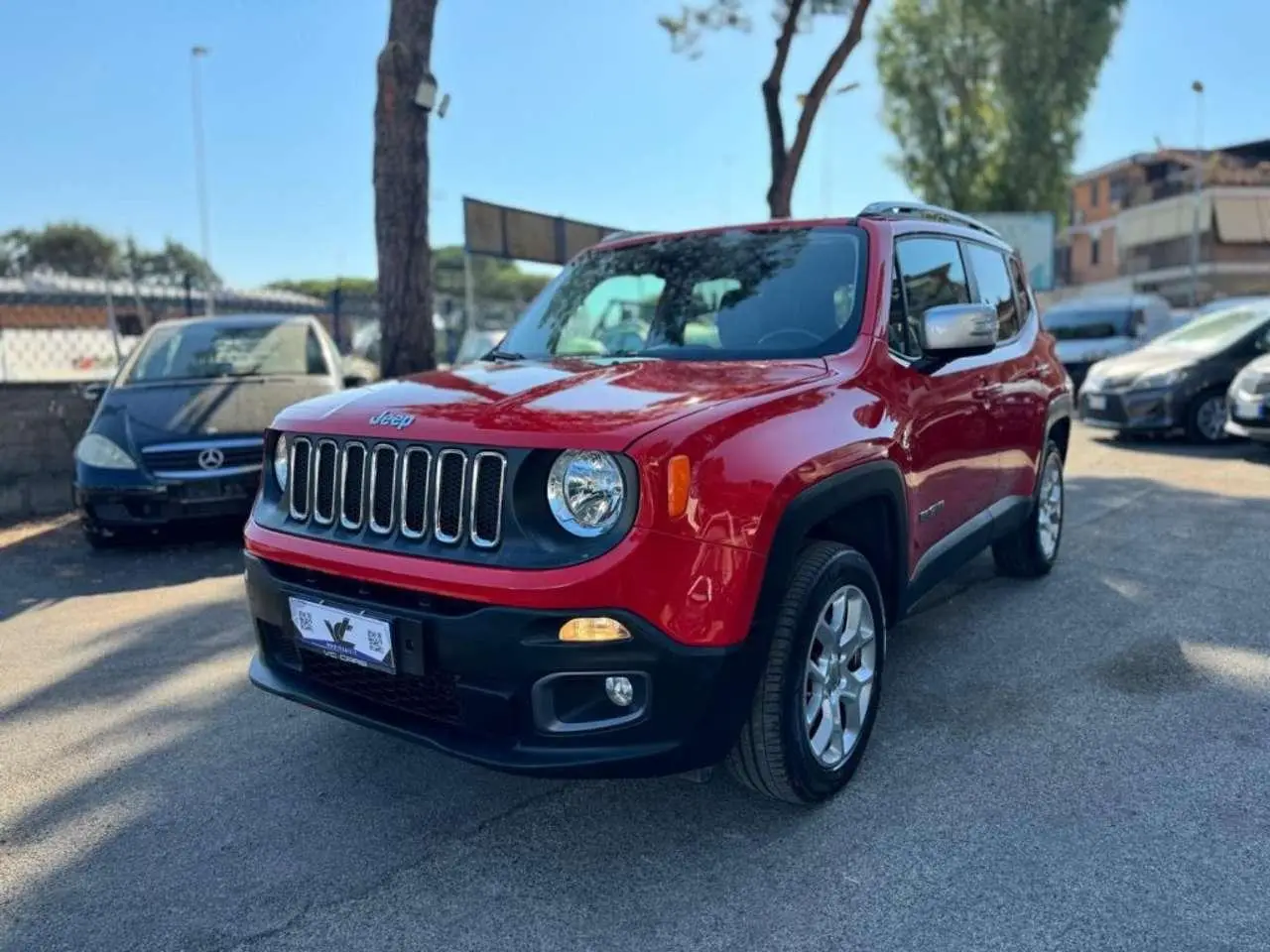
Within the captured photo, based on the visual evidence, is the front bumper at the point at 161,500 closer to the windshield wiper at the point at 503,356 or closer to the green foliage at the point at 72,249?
the windshield wiper at the point at 503,356

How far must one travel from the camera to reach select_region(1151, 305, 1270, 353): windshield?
10.8m

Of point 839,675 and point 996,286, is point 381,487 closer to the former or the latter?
point 839,675

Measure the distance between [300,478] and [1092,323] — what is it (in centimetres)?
1578

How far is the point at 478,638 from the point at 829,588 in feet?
3.44

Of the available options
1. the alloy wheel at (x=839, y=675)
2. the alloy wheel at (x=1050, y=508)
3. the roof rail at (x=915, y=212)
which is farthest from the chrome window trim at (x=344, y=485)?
the alloy wheel at (x=1050, y=508)

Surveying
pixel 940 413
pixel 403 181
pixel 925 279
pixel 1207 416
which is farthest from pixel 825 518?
pixel 1207 416

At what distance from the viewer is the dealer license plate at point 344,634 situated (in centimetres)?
270

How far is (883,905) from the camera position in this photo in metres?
2.53

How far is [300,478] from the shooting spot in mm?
3146

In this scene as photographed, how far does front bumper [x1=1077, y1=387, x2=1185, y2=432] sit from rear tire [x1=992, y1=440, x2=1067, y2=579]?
5.82 m

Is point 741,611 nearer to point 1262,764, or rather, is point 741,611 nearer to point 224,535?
point 1262,764

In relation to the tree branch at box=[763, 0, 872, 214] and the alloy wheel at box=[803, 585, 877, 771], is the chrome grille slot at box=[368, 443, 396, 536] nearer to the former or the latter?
the alloy wheel at box=[803, 585, 877, 771]

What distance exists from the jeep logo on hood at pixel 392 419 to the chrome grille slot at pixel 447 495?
0.66 ft

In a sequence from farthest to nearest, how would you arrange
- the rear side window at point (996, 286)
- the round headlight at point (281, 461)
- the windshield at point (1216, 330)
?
the windshield at point (1216, 330)
the rear side window at point (996, 286)
the round headlight at point (281, 461)
